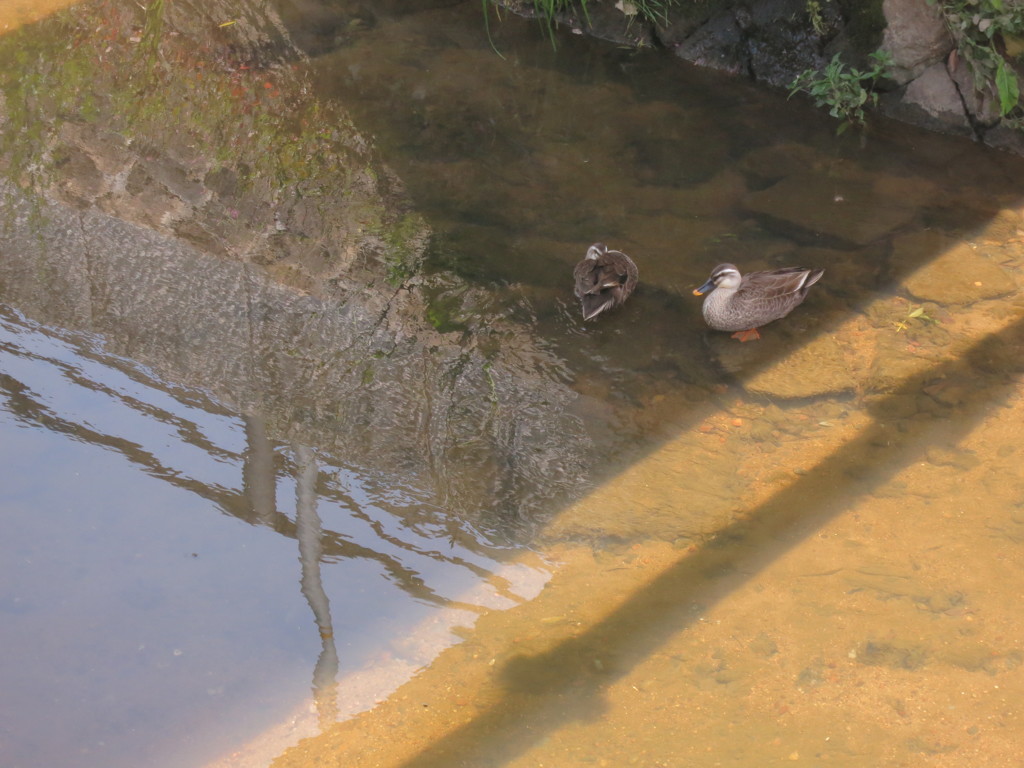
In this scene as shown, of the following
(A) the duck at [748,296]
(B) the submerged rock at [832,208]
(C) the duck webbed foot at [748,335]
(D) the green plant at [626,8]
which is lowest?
(C) the duck webbed foot at [748,335]

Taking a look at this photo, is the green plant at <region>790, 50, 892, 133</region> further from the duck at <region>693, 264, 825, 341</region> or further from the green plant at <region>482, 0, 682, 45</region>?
the duck at <region>693, 264, 825, 341</region>

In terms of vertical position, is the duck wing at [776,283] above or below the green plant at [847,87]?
below

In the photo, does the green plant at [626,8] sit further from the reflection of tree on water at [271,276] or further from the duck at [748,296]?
the duck at [748,296]

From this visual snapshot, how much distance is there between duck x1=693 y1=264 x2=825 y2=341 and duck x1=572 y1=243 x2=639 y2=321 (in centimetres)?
44

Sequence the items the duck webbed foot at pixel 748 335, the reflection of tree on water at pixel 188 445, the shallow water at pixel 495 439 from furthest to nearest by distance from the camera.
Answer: the duck webbed foot at pixel 748 335, the reflection of tree on water at pixel 188 445, the shallow water at pixel 495 439

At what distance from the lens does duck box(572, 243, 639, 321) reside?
223 inches

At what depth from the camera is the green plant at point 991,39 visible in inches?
271

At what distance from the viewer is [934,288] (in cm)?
600

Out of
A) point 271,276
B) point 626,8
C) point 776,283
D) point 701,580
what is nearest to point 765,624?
point 701,580

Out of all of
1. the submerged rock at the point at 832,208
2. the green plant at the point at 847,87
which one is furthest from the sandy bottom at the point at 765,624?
the green plant at the point at 847,87

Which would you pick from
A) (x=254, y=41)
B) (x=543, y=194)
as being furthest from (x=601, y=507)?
(x=254, y=41)

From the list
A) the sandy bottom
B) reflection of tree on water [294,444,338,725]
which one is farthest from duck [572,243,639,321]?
reflection of tree on water [294,444,338,725]

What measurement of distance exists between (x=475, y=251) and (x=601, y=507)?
2.37 meters

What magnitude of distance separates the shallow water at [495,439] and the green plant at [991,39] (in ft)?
1.74
